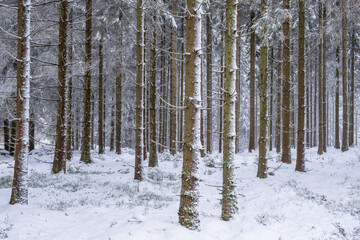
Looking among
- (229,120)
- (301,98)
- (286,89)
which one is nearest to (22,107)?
(229,120)

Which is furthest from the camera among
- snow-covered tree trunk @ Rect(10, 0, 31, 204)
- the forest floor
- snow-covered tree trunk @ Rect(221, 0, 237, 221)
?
snow-covered tree trunk @ Rect(10, 0, 31, 204)

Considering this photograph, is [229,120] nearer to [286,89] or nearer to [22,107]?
[22,107]

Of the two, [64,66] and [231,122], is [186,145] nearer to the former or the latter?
[231,122]

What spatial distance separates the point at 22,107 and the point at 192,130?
195 inches

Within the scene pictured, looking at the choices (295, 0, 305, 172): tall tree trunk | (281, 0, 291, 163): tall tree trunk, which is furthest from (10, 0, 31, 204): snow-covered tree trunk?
(295, 0, 305, 172): tall tree trunk

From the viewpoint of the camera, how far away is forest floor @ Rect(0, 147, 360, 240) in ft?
17.9

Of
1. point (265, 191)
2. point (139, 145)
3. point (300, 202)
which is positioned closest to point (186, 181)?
point (300, 202)

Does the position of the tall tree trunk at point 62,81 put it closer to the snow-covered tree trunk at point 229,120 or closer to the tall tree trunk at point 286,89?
the snow-covered tree trunk at point 229,120

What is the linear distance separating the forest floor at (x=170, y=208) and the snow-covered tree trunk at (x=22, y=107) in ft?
1.66

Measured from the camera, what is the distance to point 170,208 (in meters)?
7.32

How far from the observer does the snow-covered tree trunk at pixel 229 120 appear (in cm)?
627

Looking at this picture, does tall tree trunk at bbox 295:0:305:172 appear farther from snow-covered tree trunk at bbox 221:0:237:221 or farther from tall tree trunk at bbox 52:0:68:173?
tall tree trunk at bbox 52:0:68:173

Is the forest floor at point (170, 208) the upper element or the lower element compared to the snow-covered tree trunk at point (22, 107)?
lower

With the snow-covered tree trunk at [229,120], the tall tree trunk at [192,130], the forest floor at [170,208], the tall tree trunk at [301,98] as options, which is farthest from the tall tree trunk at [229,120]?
the tall tree trunk at [301,98]
